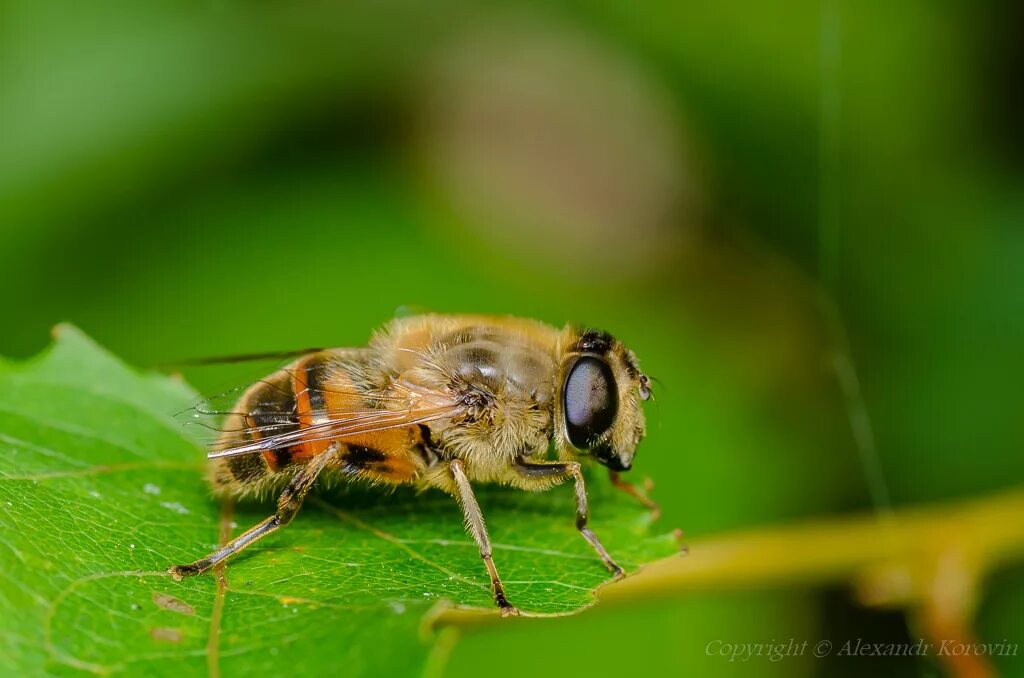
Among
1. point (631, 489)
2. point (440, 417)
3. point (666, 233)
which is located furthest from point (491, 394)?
point (666, 233)

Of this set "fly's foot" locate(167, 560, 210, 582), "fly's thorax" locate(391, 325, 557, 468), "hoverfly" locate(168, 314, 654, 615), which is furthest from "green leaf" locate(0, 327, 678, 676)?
"fly's thorax" locate(391, 325, 557, 468)

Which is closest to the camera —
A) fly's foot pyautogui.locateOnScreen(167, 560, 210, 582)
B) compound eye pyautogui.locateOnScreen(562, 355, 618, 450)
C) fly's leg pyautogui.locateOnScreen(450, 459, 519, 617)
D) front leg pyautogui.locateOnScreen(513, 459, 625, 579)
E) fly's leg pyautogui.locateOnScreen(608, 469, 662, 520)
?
fly's foot pyautogui.locateOnScreen(167, 560, 210, 582)

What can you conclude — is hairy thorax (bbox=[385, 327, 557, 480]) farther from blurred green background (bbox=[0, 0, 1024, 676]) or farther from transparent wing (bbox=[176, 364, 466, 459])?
blurred green background (bbox=[0, 0, 1024, 676])

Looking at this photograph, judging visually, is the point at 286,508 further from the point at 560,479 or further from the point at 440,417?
the point at 560,479

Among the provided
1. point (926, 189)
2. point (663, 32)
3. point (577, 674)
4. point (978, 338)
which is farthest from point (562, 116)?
point (577, 674)

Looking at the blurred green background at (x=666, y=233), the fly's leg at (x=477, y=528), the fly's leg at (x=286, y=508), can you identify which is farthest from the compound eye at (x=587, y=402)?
the blurred green background at (x=666, y=233)

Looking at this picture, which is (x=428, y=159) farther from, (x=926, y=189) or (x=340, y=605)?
(x=340, y=605)
